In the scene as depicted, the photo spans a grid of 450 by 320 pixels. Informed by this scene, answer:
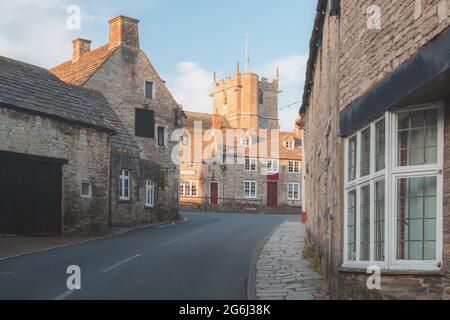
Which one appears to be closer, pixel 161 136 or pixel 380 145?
pixel 380 145

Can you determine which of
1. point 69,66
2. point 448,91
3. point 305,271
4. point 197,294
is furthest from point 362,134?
point 69,66

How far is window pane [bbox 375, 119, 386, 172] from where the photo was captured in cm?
713

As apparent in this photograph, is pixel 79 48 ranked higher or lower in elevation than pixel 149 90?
higher

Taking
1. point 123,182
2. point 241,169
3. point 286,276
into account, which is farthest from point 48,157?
point 241,169

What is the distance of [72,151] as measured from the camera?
23.1 m

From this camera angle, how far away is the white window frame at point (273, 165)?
63.9 metres

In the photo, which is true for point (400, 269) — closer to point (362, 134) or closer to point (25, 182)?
point (362, 134)

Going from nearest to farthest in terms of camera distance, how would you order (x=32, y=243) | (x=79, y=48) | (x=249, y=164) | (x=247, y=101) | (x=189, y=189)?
1. (x=32, y=243)
2. (x=79, y=48)
3. (x=189, y=189)
4. (x=249, y=164)
5. (x=247, y=101)

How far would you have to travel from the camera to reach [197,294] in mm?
9672

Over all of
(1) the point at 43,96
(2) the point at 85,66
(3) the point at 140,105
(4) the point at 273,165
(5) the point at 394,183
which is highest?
(2) the point at 85,66

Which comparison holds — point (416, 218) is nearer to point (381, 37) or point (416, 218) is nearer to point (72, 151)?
point (381, 37)

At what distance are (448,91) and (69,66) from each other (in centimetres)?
3546

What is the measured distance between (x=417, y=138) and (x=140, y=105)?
29761mm

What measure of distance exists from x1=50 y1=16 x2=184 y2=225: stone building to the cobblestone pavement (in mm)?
13804
